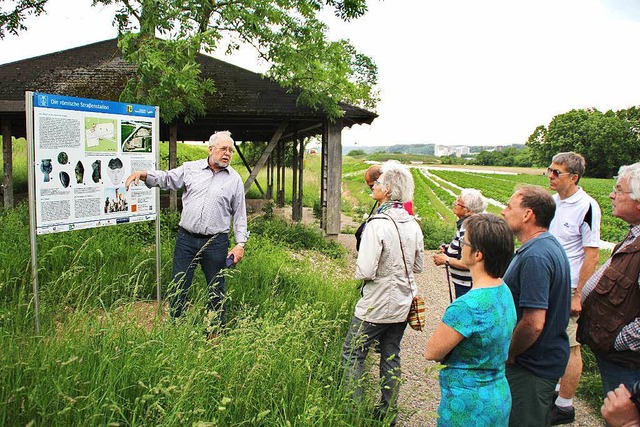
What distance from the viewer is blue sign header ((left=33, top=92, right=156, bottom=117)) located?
13.6ft

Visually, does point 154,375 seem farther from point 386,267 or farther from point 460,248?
point 460,248

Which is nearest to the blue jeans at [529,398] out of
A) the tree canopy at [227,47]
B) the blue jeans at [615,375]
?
the blue jeans at [615,375]

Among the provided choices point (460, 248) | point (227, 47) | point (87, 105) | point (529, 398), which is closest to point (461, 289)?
point (460, 248)

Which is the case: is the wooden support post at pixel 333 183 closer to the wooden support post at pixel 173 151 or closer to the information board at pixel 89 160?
the wooden support post at pixel 173 151

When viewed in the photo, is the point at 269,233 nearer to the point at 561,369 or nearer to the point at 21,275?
the point at 21,275

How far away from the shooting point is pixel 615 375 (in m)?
2.90

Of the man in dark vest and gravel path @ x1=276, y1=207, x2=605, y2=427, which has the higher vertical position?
the man in dark vest

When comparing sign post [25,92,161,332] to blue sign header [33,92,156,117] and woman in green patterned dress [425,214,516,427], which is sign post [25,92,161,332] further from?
woman in green patterned dress [425,214,516,427]

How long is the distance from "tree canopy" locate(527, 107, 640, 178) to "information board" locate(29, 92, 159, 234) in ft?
259

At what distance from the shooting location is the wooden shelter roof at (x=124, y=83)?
1140 cm

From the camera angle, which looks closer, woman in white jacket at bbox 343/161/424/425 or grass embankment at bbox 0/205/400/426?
grass embankment at bbox 0/205/400/426

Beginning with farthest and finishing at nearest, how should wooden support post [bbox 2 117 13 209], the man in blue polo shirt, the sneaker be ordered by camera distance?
1. wooden support post [bbox 2 117 13 209]
2. the sneaker
3. the man in blue polo shirt


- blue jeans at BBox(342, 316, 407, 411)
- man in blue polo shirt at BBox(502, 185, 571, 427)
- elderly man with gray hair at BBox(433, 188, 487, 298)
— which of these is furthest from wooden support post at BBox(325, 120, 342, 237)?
man in blue polo shirt at BBox(502, 185, 571, 427)

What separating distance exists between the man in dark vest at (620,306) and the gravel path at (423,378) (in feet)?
3.13
